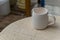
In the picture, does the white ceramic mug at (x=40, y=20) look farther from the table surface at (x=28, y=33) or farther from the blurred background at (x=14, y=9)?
the blurred background at (x=14, y=9)

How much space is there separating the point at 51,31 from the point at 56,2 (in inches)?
31.1

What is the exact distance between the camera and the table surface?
2.19 ft

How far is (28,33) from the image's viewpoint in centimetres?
70

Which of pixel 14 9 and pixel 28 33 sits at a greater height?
pixel 28 33

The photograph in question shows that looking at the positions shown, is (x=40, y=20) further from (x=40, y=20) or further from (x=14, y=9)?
(x=14, y=9)

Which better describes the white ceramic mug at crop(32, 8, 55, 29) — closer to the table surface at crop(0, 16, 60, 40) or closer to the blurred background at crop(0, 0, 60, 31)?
the table surface at crop(0, 16, 60, 40)

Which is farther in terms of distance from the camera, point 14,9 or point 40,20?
point 14,9

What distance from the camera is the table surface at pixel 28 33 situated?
67 centimetres

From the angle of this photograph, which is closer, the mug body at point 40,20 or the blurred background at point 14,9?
the mug body at point 40,20

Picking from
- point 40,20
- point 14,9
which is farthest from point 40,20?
point 14,9

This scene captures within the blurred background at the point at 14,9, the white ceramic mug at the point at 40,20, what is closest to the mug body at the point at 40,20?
the white ceramic mug at the point at 40,20

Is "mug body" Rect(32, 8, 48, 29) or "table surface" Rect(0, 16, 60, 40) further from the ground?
"mug body" Rect(32, 8, 48, 29)

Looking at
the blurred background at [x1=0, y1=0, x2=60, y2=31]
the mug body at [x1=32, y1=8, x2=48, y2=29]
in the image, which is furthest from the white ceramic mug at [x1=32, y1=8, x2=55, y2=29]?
the blurred background at [x1=0, y1=0, x2=60, y2=31]

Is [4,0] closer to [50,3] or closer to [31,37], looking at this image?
[50,3]
